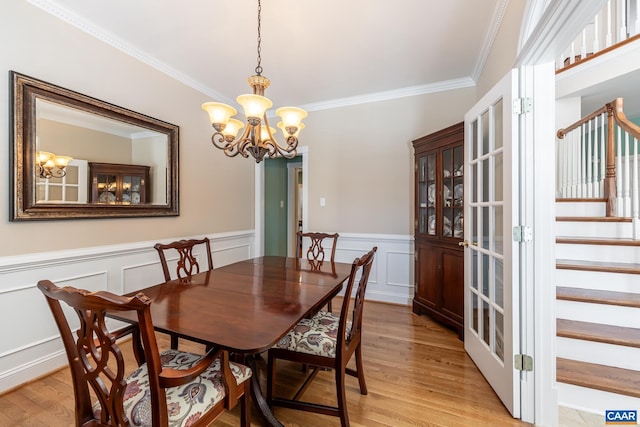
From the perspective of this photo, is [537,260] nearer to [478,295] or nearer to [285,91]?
Result: [478,295]

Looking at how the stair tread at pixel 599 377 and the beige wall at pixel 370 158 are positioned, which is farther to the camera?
the beige wall at pixel 370 158

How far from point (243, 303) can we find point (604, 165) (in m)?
3.90

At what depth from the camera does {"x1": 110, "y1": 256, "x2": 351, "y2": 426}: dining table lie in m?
1.03

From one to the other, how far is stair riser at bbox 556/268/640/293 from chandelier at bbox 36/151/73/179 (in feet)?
12.7

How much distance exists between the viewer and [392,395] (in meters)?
1.66

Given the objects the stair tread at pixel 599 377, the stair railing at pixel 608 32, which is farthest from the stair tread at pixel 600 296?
the stair railing at pixel 608 32

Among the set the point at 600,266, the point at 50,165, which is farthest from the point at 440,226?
the point at 50,165

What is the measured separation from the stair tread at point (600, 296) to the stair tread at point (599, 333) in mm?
161

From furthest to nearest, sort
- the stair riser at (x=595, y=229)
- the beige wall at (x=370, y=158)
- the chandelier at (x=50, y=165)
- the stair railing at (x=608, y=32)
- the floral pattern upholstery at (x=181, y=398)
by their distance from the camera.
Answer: the beige wall at (x=370, y=158) < the stair railing at (x=608, y=32) < the stair riser at (x=595, y=229) < the chandelier at (x=50, y=165) < the floral pattern upholstery at (x=181, y=398)

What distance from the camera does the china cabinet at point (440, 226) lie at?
2.41 metres

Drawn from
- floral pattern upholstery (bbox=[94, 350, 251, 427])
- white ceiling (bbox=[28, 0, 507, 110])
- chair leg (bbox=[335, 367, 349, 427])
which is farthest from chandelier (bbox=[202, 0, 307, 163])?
chair leg (bbox=[335, 367, 349, 427])

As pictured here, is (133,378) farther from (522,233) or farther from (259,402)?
(522,233)

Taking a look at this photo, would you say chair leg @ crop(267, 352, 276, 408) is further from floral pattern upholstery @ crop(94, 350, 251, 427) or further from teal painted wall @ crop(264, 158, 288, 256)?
teal painted wall @ crop(264, 158, 288, 256)

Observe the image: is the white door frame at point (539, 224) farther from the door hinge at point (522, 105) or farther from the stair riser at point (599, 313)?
the stair riser at point (599, 313)
